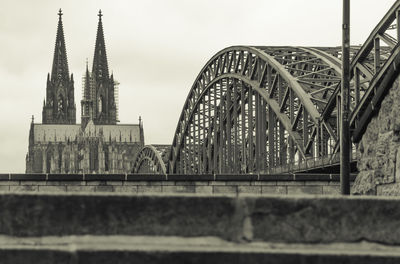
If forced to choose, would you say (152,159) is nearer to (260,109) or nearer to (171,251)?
(260,109)

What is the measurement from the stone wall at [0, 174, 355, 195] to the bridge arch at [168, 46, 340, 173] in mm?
11602

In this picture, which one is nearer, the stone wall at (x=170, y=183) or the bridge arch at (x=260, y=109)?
the stone wall at (x=170, y=183)

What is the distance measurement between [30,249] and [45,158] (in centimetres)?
19319

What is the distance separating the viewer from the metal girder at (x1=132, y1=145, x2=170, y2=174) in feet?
328

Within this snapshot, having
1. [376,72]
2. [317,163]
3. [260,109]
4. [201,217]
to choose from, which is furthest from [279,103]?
[201,217]

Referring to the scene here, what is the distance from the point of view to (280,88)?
4697 cm

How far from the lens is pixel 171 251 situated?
6719mm

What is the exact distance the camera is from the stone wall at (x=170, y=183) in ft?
77.7

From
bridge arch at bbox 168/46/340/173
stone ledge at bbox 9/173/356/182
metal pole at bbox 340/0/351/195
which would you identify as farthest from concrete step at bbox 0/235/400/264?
bridge arch at bbox 168/46/340/173

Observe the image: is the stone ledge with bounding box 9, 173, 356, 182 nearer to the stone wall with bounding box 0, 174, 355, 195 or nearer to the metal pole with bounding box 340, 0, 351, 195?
the stone wall with bounding box 0, 174, 355, 195

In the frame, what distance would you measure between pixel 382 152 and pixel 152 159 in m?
89.0

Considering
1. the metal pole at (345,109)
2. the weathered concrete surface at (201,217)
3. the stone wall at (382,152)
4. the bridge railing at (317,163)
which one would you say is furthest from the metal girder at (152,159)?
the weathered concrete surface at (201,217)

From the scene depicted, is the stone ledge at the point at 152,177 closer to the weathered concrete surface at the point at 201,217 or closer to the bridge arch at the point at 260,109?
the bridge arch at the point at 260,109

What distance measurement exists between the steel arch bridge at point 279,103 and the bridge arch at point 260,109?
5cm
